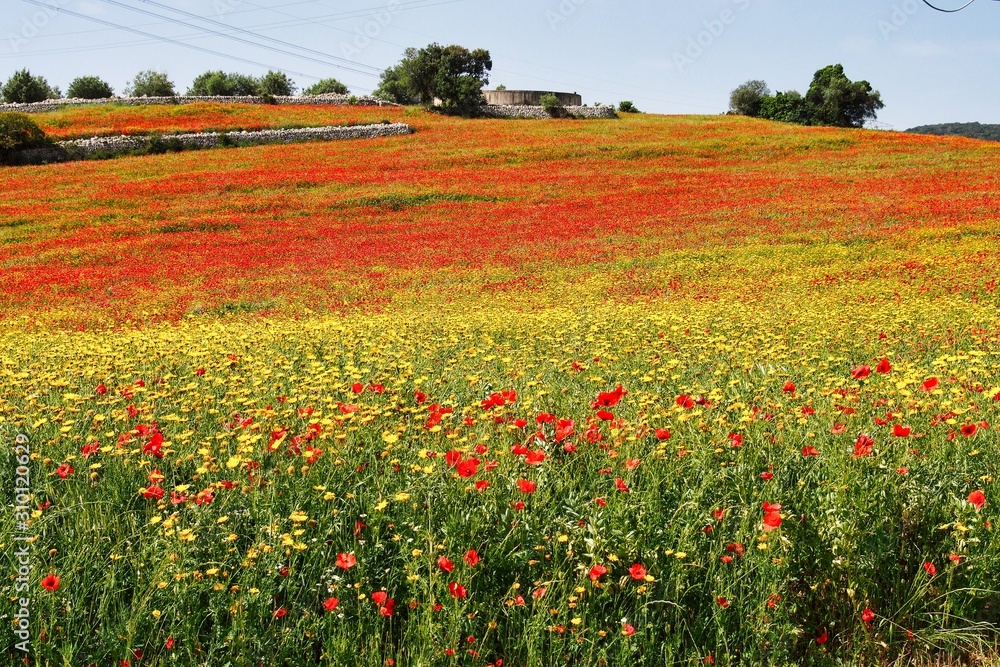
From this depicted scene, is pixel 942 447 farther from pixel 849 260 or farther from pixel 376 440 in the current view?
pixel 849 260

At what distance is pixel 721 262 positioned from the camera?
2031cm

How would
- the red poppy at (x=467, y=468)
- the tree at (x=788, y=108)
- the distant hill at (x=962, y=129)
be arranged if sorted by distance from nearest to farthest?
the red poppy at (x=467, y=468) → the tree at (x=788, y=108) → the distant hill at (x=962, y=129)

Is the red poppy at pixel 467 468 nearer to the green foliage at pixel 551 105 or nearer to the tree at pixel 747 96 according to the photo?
the green foliage at pixel 551 105

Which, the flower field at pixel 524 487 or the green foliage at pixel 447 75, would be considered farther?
the green foliage at pixel 447 75

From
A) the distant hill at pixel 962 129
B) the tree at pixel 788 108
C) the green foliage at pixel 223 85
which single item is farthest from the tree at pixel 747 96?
the green foliage at pixel 223 85

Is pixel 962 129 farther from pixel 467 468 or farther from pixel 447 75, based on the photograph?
pixel 467 468

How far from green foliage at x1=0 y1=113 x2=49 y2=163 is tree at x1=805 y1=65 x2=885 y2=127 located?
74663mm

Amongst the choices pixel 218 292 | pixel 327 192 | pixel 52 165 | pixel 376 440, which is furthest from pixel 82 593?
pixel 52 165

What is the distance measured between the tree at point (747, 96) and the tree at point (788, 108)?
5.34 m

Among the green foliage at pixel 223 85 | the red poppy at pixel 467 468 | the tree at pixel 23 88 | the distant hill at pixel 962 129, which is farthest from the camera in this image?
the distant hill at pixel 962 129

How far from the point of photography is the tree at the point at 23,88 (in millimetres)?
87312

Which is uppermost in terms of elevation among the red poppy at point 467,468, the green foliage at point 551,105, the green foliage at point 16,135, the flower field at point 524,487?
the green foliage at point 551,105

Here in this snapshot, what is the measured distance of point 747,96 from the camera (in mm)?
93375

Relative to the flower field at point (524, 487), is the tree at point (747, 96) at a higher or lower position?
higher
